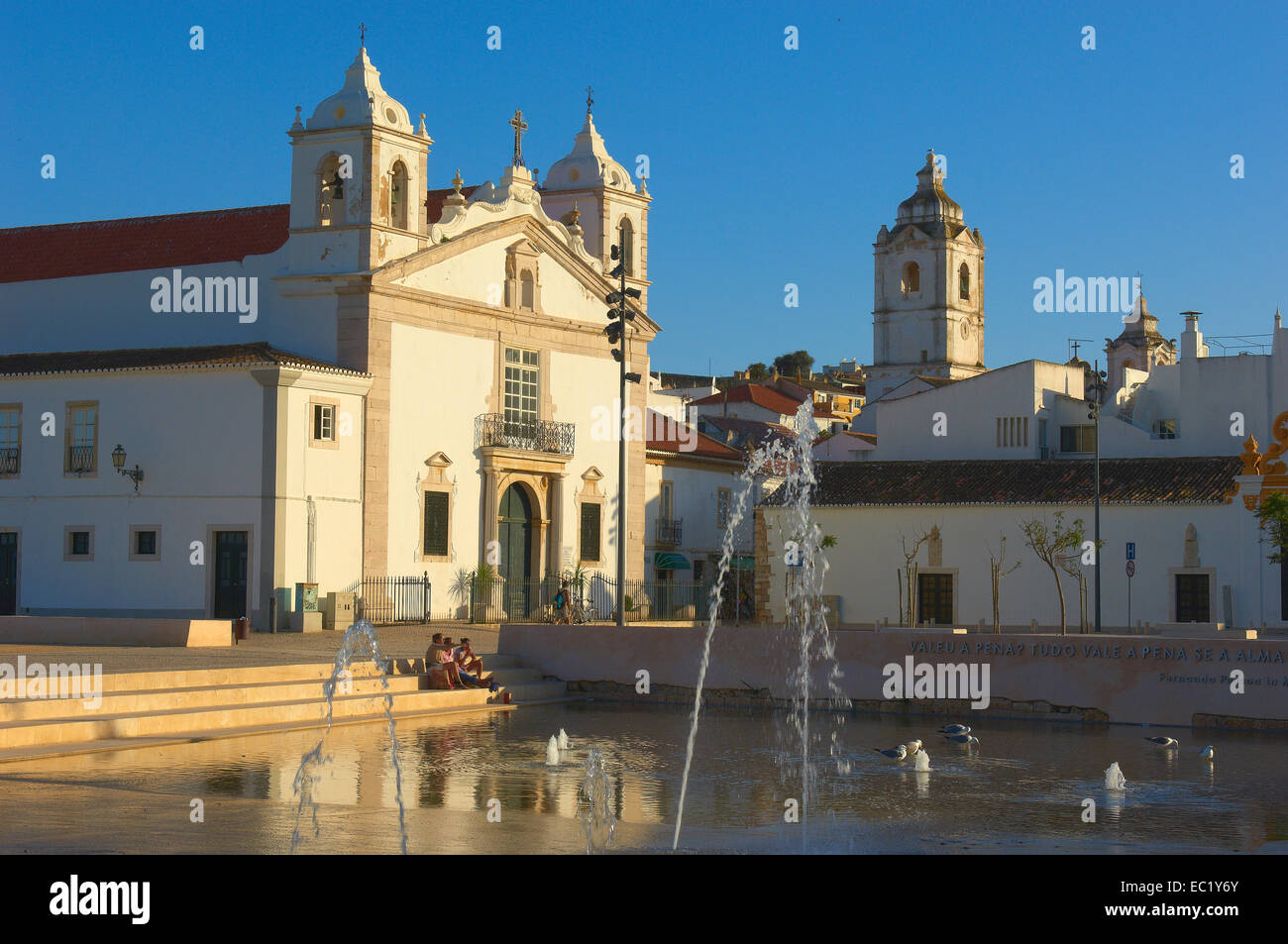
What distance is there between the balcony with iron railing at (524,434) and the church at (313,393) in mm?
60

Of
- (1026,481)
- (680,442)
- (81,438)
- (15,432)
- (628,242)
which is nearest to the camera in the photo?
(81,438)

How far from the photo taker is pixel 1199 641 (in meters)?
21.4

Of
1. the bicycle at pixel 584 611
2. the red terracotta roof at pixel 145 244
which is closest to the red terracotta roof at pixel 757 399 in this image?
the bicycle at pixel 584 611

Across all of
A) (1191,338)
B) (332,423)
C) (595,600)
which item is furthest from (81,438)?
(1191,338)

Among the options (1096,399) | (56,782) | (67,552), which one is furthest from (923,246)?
(56,782)

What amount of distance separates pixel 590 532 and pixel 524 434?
353 centimetres

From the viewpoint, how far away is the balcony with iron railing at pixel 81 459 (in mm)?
34812

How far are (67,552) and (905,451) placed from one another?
85.8 feet

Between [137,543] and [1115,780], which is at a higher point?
[137,543]

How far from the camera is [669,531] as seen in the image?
47.1 m

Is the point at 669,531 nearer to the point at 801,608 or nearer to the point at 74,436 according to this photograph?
the point at 801,608

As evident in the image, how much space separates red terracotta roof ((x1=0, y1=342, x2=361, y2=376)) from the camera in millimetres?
33906

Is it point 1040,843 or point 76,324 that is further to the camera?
point 76,324
